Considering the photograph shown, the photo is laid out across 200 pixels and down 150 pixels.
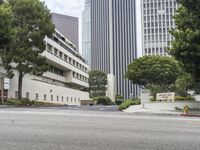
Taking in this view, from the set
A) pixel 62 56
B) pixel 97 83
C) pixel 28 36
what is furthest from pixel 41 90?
pixel 97 83

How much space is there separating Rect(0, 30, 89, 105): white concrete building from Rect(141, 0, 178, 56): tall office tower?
21.3m

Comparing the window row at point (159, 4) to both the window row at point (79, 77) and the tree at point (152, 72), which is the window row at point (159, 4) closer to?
the window row at point (79, 77)

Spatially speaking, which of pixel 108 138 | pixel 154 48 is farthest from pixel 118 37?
pixel 108 138

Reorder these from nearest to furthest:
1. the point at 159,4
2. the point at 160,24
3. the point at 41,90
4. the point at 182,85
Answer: the point at 182,85, the point at 41,90, the point at 159,4, the point at 160,24

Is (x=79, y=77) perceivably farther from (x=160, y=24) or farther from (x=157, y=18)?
(x=157, y=18)

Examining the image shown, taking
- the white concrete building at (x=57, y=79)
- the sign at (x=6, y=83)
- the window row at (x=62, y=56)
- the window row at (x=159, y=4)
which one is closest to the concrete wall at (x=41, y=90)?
the white concrete building at (x=57, y=79)

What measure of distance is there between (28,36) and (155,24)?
7200 cm

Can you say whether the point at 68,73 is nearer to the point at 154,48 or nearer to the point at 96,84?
the point at 154,48

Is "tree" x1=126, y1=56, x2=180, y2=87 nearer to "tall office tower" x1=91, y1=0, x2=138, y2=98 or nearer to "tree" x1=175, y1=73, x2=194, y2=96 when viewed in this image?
"tree" x1=175, y1=73, x2=194, y2=96

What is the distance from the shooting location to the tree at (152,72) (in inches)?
2857

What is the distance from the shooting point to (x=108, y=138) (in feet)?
36.5

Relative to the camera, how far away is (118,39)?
177375mm

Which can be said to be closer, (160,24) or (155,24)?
(160,24)

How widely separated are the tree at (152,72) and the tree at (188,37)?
41465 mm
